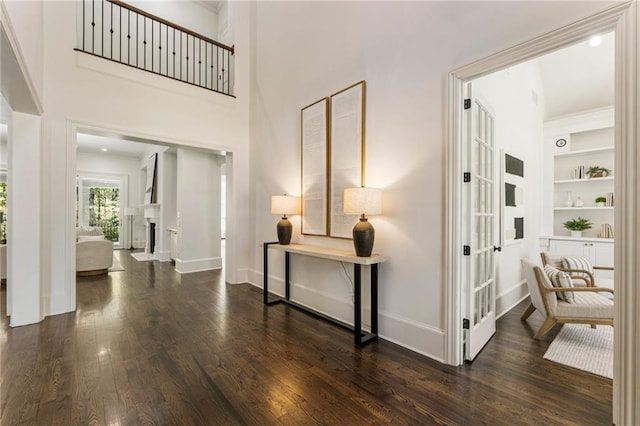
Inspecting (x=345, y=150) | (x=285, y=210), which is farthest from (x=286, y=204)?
(x=345, y=150)

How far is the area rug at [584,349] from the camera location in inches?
87.2

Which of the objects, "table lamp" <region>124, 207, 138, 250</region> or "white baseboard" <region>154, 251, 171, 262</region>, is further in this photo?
"table lamp" <region>124, 207, 138, 250</region>

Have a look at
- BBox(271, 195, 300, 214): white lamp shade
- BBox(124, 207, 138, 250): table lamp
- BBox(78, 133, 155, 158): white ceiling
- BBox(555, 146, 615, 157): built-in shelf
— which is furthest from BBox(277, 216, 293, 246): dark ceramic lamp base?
BBox(124, 207, 138, 250): table lamp

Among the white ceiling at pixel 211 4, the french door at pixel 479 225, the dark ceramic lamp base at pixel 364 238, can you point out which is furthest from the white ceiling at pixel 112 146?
the french door at pixel 479 225

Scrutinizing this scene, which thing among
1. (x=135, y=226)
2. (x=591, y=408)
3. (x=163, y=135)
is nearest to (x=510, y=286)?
(x=591, y=408)

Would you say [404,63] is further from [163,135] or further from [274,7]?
[163,135]

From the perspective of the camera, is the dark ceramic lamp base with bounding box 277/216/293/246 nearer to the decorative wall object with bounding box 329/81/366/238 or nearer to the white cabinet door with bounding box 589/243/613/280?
the decorative wall object with bounding box 329/81/366/238

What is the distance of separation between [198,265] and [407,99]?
16.7 feet

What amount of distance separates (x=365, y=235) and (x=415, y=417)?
54.8 inches

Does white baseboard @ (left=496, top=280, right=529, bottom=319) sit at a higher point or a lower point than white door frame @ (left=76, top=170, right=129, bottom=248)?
lower

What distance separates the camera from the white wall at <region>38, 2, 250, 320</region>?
10.9 feet

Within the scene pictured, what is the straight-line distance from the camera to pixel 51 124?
3303 millimetres

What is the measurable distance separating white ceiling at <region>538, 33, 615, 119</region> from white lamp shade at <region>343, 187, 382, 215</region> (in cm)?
388

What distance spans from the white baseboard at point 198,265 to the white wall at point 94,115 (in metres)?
1.34
